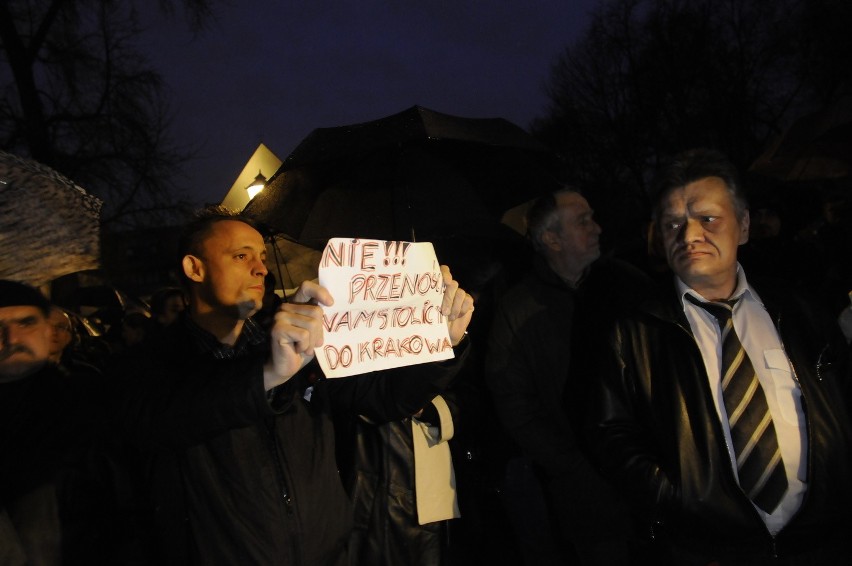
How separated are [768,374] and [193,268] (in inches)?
86.5

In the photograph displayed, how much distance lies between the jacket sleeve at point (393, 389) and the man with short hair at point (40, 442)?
846 millimetres

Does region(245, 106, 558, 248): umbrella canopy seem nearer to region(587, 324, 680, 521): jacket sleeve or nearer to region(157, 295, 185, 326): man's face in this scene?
region(587, 324, 680, 521): jacket sleeve

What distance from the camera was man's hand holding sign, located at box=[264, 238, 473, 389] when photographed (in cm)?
178

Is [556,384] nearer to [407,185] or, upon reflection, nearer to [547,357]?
[547,357]

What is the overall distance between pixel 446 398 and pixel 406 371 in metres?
0.71

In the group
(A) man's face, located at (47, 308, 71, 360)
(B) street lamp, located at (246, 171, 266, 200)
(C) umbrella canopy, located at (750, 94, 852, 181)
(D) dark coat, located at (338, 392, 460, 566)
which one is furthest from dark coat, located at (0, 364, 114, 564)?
(C) umbrella canopy, located at (750, 94, 852, 181)

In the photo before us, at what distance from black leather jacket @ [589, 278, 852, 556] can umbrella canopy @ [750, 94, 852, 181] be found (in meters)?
2.97

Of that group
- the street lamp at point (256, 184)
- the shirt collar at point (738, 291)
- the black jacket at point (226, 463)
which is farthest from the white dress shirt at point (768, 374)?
the street lamp at point (256, 184)

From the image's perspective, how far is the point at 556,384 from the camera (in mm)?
3088

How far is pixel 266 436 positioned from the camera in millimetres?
1987

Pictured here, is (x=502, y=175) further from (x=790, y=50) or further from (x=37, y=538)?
(x=790, y=50)

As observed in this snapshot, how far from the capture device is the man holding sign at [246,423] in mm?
1782

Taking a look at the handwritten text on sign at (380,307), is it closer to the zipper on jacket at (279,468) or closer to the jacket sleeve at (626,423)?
the zipper on jacket at (279,468)

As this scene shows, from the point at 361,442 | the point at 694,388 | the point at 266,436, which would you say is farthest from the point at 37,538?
the point at 694,388
